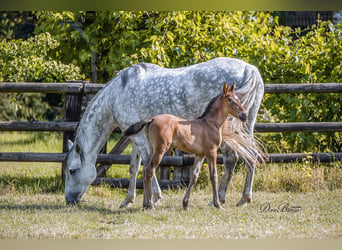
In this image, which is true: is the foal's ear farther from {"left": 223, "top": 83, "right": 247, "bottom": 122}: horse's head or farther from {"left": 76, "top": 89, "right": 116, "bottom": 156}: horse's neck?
{"left": 223, "top": 83, "right": 247, "bottom": 122}: horse's head

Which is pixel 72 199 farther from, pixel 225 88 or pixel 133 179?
pixel 225 88

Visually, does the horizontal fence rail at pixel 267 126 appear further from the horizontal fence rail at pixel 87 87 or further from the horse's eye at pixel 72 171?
the horse's eye at pixel 72 171

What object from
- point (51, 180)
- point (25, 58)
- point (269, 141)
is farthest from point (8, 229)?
point (269, 141)

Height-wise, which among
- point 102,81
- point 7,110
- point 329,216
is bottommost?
point 7,110

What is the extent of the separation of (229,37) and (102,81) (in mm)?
3183

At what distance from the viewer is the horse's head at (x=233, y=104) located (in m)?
5.01

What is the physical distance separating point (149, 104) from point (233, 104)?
1255 millimetres

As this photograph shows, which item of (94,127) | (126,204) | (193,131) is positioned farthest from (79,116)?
(193,131)

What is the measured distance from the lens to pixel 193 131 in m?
5.08

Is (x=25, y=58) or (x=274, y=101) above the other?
(x=25, y=58)

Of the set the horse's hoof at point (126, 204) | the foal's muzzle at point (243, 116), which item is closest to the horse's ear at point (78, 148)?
the horse's hoof at point (126, 204)

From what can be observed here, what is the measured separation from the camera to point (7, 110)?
13711 mm

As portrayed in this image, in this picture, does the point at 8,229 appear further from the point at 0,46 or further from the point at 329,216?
the point at 0,46

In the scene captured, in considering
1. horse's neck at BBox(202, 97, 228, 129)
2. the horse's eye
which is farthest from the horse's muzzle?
horse's neck at BBox(202, 97, 228, 129)
